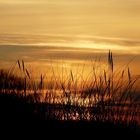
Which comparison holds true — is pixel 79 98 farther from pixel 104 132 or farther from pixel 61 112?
pixel 104 132

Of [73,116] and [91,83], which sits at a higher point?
[91,83]

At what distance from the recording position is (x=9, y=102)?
810cm

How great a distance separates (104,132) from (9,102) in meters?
1.70

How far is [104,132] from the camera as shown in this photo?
24.9 feet

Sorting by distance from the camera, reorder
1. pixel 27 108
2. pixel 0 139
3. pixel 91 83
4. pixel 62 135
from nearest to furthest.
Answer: pixel 0 139 → pixel 62 135 → pixel 27 108 → pixel 91 83

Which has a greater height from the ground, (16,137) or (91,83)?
(91,83)

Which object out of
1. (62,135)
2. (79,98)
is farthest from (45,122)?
(79,98)

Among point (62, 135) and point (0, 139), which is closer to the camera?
point (0, 139)

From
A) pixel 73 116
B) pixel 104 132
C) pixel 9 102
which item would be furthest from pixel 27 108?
pixel 104 132

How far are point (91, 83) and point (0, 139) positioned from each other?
2.59 metres

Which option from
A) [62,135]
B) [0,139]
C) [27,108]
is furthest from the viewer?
[27,108]

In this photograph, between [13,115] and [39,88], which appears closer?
A: [13,115]

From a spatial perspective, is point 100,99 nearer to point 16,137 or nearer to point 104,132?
point 104,132

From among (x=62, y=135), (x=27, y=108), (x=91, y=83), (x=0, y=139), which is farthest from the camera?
(x=91, y=83)
